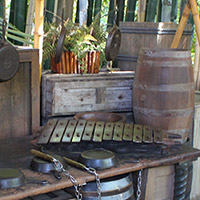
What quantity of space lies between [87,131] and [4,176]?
669 millimetres

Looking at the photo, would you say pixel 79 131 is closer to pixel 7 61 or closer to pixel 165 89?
pixel 7 61

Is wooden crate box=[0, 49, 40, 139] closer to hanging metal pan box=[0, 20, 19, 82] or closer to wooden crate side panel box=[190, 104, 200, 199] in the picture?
hanging metal pan box=[0, 20, 19, 82]

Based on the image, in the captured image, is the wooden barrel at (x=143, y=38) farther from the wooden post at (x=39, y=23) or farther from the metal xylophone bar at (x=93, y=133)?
the metal xylophone bar at (x=93, y=133)

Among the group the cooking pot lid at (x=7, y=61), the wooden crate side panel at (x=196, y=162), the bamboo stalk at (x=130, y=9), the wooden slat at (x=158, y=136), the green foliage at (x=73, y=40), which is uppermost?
the bamboo stalk at (x=130, y=9)

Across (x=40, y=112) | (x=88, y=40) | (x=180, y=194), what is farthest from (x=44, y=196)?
(x=88, y=40)

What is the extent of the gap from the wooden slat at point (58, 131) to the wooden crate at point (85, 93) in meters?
0.52

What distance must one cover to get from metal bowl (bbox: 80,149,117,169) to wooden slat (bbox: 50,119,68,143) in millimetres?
192

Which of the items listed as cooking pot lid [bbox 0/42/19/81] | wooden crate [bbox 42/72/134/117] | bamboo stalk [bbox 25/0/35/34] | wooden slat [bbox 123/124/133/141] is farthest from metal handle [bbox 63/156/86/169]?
bamboo stalk [bbox 25/0/35/34]

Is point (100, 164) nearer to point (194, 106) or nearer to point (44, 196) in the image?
point (44, 196)

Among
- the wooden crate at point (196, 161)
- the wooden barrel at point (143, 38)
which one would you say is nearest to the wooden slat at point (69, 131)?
the wooden crate at point (196, 161)

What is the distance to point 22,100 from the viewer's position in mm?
2875

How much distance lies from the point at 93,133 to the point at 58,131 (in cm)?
21

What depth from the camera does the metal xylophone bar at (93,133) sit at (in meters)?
2.39

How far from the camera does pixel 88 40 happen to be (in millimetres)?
3230
